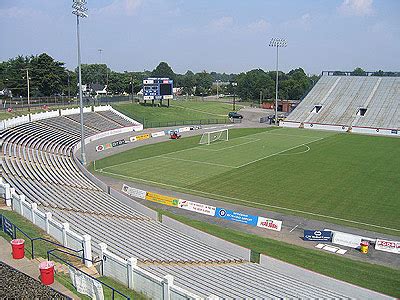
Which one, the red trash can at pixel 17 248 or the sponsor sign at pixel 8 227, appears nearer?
the red trash can at pixel 17 248

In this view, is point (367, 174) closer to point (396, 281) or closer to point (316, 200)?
point (316, 200)

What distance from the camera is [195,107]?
4203 inches

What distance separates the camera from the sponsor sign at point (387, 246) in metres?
22.6

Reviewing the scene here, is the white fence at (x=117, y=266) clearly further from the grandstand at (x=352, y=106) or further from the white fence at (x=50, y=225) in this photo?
the grandstand at (x=352, y=106)

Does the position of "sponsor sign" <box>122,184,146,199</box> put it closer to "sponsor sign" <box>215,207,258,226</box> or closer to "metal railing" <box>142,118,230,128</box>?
"sponsor sign" <box>215,207,258,226</box>

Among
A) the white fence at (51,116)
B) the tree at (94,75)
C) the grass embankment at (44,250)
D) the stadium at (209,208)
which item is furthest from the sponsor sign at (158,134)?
the tree at (94,75)

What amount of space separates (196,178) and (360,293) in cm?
2476

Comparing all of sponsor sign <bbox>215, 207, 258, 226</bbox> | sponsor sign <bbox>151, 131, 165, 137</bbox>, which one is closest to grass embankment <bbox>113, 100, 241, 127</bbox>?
sponsor sign <bbox>151, 131, 165, 137</bbox>

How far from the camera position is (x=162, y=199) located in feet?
104

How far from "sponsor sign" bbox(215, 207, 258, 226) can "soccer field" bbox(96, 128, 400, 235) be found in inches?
147

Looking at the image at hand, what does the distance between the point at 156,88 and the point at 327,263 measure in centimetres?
Answer: 7379

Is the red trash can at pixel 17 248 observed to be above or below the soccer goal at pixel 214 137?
above

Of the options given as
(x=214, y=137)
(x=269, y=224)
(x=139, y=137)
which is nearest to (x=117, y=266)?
(x=269, y=224)

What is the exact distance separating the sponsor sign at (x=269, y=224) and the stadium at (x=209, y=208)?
76 millimetres
